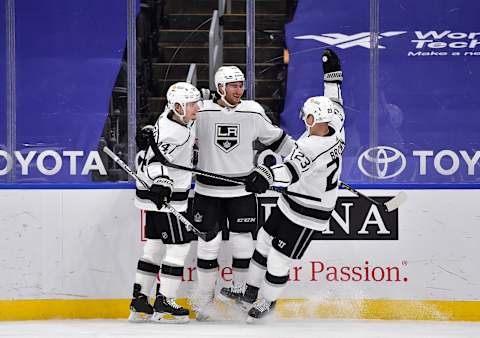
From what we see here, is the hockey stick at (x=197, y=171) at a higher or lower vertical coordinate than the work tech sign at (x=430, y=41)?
lower

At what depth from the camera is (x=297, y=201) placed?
543cm

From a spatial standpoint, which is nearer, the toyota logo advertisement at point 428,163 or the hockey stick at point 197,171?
the hockey stick at point 197,171

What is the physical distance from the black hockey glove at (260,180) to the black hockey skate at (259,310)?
0.55 metres

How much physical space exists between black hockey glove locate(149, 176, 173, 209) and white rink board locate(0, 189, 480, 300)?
0.41 metres

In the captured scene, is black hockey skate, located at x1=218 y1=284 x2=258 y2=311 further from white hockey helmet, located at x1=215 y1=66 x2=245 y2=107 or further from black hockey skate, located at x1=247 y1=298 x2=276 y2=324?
white hockey helmet, located at x1=215 y1=66 x2=245 y2=107

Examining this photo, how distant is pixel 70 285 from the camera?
5.70 meters

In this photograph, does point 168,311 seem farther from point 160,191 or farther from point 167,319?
point 160,191

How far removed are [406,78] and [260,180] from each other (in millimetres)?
2156

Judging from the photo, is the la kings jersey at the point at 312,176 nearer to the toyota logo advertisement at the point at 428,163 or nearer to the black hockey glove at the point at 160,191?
the black hockey glove at the point at 160,191

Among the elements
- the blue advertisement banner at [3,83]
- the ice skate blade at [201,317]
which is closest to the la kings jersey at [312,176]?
the ice skate blade at [201,317]

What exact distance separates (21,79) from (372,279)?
2.61 metres

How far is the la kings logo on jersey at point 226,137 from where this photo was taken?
5.62 metres

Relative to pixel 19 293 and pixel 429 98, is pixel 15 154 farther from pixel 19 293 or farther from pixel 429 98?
pixel 429 98

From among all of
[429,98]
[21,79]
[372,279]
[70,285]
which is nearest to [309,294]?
[372,279]
